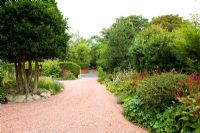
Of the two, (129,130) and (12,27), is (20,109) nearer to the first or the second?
(12,27)

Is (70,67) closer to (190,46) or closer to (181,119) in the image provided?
(190,46)

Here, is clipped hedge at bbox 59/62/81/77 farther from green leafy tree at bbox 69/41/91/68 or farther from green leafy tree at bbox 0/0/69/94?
green leafy tree at bbox 0/0/69/94

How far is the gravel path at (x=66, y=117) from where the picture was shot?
25.8 feet

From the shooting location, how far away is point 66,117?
9.21 metres

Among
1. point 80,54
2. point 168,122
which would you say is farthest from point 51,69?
point 168,122

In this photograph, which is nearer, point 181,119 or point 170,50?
point 181,119

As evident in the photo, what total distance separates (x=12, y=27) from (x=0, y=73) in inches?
111

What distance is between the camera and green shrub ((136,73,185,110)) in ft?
25.4

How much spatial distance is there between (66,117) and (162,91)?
9.95 ft

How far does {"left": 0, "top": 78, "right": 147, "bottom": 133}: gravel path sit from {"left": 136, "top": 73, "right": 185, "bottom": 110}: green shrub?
2.62ft

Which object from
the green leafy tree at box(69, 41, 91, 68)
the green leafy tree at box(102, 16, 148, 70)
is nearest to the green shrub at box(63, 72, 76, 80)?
the green leafy tree at box(102, 16, 148, 70)

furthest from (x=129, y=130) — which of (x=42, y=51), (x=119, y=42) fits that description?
(x=119, y=42)

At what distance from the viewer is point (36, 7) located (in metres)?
12.3

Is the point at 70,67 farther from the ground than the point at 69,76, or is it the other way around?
the point at 70,67
